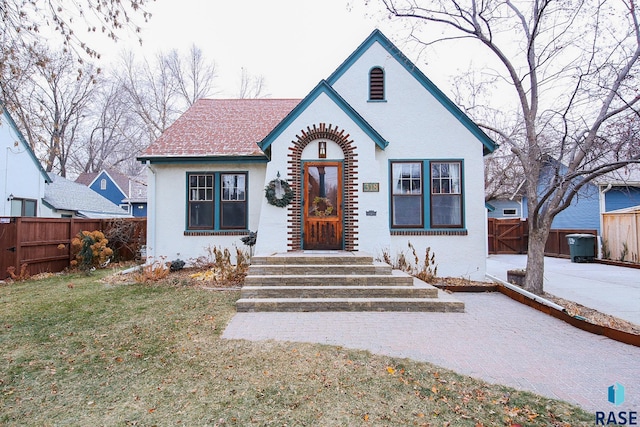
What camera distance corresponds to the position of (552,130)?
7617mm

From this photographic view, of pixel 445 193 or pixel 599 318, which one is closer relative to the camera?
pixel 599 318

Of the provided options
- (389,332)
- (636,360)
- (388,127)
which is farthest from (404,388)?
(388,127)

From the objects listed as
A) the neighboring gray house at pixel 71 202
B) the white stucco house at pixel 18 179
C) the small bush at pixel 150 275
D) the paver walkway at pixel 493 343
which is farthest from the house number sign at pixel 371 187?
the neighboring gray house at pixel 71 202

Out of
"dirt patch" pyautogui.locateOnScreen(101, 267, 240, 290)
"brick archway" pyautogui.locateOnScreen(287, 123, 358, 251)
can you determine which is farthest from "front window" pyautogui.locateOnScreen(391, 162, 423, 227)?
"dirt patch" pyautogui.locateOnScreen(101, 267, 240, 290)

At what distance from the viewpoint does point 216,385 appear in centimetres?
352

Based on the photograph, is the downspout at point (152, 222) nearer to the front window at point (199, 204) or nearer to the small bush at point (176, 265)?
the small bush at point (176, 265)

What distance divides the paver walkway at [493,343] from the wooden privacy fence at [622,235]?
31.4ft

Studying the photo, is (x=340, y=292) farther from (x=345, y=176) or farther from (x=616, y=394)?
(x=616, y=394)

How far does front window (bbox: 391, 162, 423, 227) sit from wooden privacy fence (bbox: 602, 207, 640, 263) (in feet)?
30.3

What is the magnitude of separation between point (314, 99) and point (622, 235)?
43.1 ft

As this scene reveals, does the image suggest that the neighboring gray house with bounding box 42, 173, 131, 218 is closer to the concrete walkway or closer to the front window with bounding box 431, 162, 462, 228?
the front window with bounding box 431, 162, 462, 228

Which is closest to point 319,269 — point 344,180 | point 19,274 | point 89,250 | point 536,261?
point 344,180

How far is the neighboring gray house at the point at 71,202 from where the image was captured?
18.1m

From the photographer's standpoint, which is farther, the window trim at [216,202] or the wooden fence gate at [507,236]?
the wooden fence gate at [507,236]
